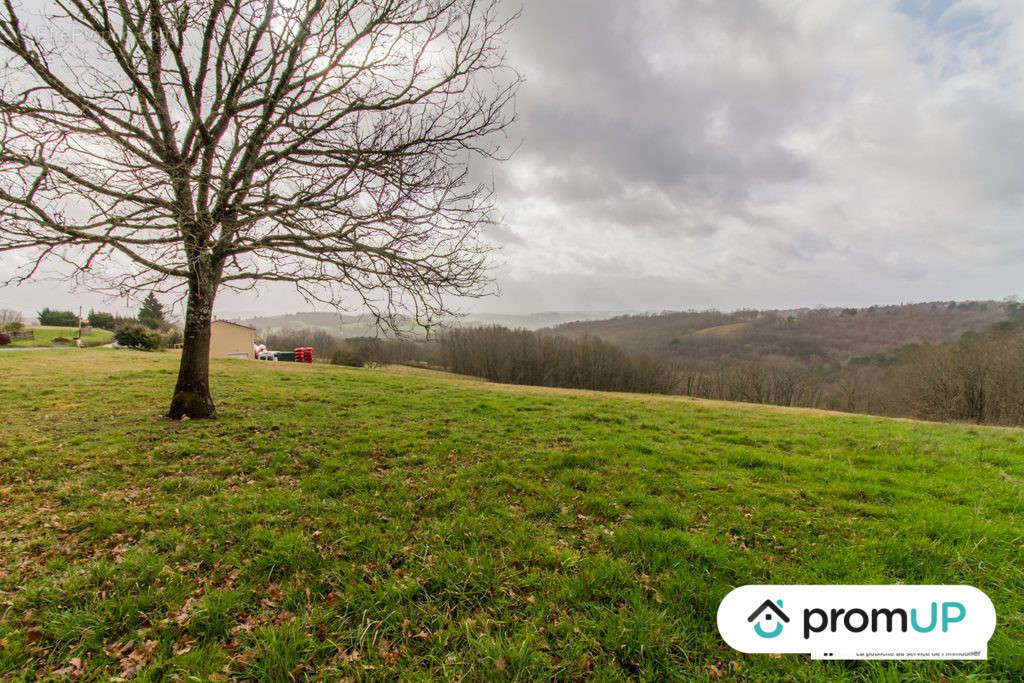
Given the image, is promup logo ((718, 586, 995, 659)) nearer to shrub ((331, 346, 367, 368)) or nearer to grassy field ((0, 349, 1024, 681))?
grassy field ((0, 349, 1024, 681))

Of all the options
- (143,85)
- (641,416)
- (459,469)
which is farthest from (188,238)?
(641,416)

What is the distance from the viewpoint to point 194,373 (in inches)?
372

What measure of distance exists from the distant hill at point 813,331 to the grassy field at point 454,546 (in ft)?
342

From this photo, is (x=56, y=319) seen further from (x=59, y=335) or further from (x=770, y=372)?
(x=770, y=372)

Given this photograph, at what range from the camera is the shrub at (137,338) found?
34.9 metres

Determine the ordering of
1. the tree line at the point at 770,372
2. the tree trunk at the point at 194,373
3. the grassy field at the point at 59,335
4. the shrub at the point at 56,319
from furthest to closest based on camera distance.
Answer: the shrub at the point at 56,319
the tree line at the point at 770,372
the grassy field at the point at 59,335
the tree trunk at the point at 194,373

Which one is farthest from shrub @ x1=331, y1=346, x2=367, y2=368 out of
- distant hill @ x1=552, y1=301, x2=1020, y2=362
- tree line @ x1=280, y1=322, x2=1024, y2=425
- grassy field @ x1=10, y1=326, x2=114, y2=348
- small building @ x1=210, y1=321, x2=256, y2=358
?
distant hill @ x1=552, y1=301, x2=1020, y2=362

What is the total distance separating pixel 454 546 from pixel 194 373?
8.85 metres

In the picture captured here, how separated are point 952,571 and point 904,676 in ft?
6.04

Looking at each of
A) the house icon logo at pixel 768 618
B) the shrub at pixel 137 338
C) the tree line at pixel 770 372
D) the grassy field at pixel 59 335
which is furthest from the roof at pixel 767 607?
the grassy field at pixel 59 335

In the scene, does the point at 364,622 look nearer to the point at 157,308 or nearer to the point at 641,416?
the point at 641,416

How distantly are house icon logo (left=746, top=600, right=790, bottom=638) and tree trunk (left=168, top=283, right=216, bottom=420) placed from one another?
11.2 m

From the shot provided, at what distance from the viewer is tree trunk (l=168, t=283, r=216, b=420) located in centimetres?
926

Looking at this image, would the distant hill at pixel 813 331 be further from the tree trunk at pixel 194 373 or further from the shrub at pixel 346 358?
the tree trunk at pixel 194 373
